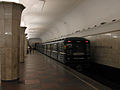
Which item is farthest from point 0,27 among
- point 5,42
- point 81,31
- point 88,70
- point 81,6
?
point 81,31

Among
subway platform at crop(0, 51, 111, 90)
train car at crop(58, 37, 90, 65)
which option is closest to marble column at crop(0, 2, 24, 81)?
subway platform at crop(0, 51, 111, 90)

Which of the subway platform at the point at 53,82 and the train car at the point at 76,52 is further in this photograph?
the train car at the point at 76,52

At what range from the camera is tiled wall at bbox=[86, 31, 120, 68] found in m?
9.95

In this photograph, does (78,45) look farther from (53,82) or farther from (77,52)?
(53,82)

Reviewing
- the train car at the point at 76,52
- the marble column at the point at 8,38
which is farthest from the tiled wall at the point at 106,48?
the marble column at the point at 8,38

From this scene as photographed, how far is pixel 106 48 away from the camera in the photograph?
1141 centimetres

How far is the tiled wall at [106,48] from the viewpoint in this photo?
995 centimetres

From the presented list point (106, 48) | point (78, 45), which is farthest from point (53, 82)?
point (78, 45)

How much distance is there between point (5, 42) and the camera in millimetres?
6980

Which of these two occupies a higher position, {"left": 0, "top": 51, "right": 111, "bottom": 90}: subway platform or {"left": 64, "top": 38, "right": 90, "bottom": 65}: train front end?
{"left": 64, "top": 38, "right": 90, "bottom": 65}: train front end

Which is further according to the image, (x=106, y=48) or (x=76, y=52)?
(x=76, y=52)

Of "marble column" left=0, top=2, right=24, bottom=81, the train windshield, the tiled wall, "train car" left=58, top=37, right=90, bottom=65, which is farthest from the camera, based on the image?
the train windshield

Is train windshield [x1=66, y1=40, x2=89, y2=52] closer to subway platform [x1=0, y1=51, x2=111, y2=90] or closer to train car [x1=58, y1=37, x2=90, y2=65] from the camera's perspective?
train car [x1=58, y1=37, x2=90, y2=65]

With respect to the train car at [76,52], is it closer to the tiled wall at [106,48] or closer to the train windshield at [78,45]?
the train windshield at [78,45]
